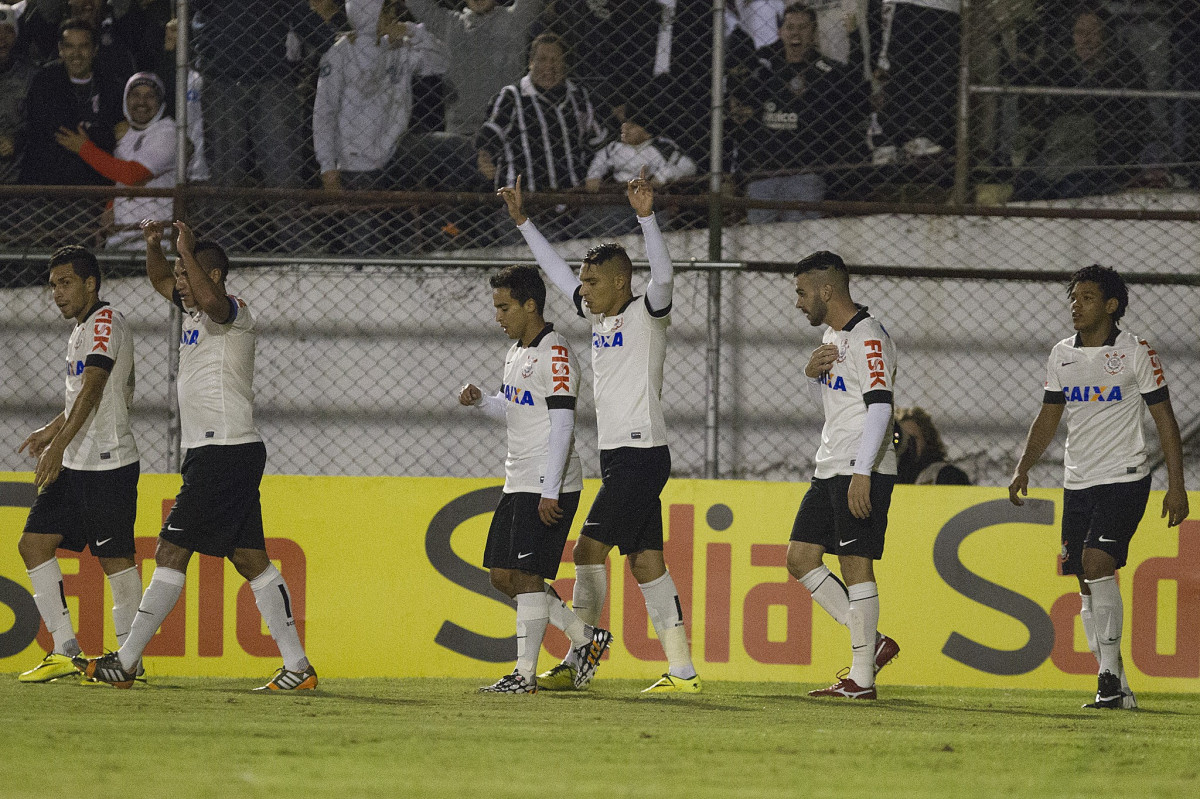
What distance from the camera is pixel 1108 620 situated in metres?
6.39

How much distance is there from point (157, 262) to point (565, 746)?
3436 mm

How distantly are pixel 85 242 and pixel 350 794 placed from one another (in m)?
5.85

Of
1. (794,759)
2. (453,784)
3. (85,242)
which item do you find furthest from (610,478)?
(85,242)

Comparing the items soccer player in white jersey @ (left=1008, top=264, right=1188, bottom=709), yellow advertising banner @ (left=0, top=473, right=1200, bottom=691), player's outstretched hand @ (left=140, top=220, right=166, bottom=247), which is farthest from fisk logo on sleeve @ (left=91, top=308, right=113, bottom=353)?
soccer player in white jersey @ (left=1008, top=264, right=1188, bottom=709)

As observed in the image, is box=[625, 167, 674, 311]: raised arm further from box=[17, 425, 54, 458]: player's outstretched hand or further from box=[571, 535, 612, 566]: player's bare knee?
box=[17, 425, 54, 458]: player's outstretched hand

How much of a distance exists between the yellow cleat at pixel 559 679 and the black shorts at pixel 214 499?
5.29ft

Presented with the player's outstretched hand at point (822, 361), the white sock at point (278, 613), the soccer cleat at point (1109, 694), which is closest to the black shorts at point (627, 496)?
the player's outstretched hand at point (822, 361)

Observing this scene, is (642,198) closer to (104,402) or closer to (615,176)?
(615,176)

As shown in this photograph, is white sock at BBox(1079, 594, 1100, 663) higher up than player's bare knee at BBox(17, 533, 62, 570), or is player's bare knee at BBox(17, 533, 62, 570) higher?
player's bare knee at BBox(17, 533, 62, 570)

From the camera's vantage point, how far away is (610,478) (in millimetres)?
6387

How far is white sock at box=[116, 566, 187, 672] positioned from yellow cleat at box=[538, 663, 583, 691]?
70.0 inches

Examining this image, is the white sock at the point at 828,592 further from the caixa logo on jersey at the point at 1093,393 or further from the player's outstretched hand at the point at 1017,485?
the caixa logo on jersey at the point at 1093,393

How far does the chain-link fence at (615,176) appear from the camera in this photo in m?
8.48

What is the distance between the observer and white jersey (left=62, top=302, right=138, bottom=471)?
657 centimetres
